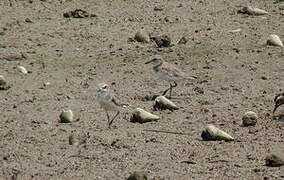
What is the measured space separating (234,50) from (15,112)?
4328 mm

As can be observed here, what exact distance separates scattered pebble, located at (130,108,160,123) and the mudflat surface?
85 mm

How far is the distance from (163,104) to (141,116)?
693 mm

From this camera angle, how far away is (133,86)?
13.4 meters

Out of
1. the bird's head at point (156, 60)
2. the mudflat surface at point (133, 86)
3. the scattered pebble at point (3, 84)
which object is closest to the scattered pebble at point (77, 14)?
the mudflat surface at point (133, 86)

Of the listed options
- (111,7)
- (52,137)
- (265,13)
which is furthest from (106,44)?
(52,137)

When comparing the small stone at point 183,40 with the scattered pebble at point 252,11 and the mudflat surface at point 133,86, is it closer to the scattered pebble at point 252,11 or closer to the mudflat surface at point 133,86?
the mudflat surface at point 133,86

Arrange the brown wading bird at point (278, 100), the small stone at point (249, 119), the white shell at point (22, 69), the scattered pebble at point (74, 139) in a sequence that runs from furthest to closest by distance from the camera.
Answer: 1. the white shell at point (22, 69)
2. the brown wading bird at point (278, 100)
3. the small stone at point (249, 119)
4. the scattered pebble at point (74, 139)

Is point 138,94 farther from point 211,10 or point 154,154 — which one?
point 211,10

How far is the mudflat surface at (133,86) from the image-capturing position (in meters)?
9.84

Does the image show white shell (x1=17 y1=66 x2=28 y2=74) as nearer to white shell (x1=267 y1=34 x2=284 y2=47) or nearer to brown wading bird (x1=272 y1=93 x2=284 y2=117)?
white shell (x1=267 y1=34 x2=284 y2=47)

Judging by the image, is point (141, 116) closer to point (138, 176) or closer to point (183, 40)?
point (138, 176)

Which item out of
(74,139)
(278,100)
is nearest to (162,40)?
(278,100)

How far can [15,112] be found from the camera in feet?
39.5

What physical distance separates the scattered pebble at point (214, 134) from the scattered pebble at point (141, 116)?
1066 millimetres
